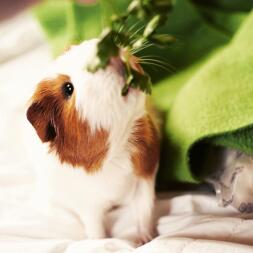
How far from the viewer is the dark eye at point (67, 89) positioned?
741 mm

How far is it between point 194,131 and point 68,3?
61 cm

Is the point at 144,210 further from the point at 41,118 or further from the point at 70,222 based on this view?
the point at 41,118

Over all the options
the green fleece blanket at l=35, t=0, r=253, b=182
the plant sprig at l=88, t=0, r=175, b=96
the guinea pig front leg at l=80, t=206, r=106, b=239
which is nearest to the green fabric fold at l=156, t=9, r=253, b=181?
the green fleece blanket at l=35, t=0, r=253, b=182

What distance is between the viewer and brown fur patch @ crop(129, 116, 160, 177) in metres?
0.87

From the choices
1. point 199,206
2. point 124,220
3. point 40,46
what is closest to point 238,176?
point 199,206

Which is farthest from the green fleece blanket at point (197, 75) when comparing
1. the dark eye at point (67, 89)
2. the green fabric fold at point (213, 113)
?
the dark eye at point (67, 89)

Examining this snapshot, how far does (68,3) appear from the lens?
133cm

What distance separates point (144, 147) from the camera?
88 cm

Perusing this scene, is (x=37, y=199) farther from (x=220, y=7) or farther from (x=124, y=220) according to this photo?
(x=220, y=7)

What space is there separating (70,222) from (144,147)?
0.76ft

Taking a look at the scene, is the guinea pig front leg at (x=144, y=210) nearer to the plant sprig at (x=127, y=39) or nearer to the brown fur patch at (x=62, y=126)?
the brown fur patch at (x=62, y=126)

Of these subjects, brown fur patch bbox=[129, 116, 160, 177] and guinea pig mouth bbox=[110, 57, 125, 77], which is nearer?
guinea pig mouth bbox=[110, 57, 125, 77]

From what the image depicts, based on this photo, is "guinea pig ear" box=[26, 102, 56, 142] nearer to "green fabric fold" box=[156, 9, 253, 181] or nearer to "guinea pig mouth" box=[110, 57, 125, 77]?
A: "guinea pig mouth" box=[110, 57, 125, 77]

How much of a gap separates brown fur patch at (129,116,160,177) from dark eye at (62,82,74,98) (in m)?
0.16
